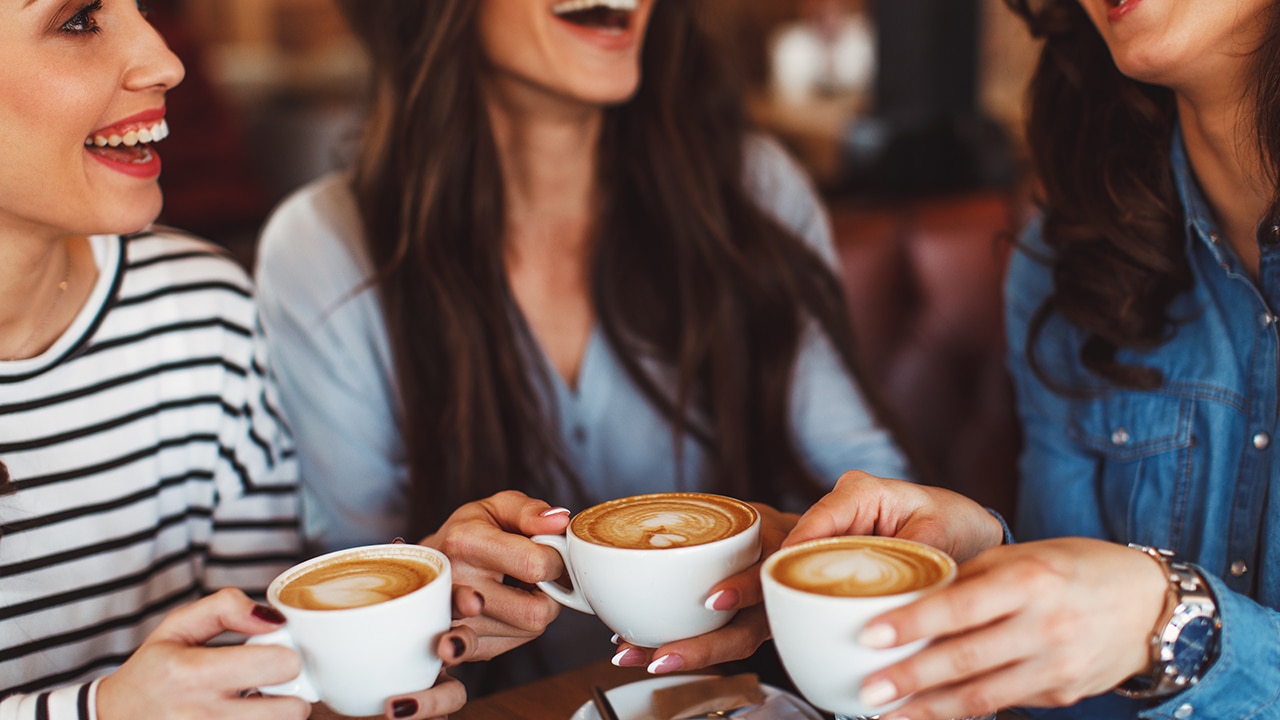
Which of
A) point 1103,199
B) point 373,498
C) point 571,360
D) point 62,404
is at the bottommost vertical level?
point 373,498

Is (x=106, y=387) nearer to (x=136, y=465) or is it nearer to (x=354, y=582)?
(x=136, y=465)

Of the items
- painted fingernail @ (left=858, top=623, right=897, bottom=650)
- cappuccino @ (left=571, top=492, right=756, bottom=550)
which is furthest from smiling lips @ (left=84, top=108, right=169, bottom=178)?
painted fingernail @ (left=858, top=623, right=897, bottom=650)

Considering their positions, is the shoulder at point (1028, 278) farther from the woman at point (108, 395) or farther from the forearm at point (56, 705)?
the forearm at point (56, 705)

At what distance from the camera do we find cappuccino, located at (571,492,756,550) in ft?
2.74

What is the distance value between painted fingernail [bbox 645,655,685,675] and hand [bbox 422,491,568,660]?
11cm

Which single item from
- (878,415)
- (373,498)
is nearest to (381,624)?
(373,498)

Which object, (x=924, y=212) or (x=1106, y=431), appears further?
(x=924, y=212)

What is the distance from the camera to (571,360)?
1.62 metres

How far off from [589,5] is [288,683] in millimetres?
992

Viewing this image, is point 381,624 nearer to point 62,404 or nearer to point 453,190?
point 62,404

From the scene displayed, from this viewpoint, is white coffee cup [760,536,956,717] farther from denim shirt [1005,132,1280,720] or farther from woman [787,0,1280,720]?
denim shirt [1005,132,1280,720]

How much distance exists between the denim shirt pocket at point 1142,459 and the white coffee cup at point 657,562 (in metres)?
0.57

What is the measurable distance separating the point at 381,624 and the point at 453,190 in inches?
37.1

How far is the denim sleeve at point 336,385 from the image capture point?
150 cm
